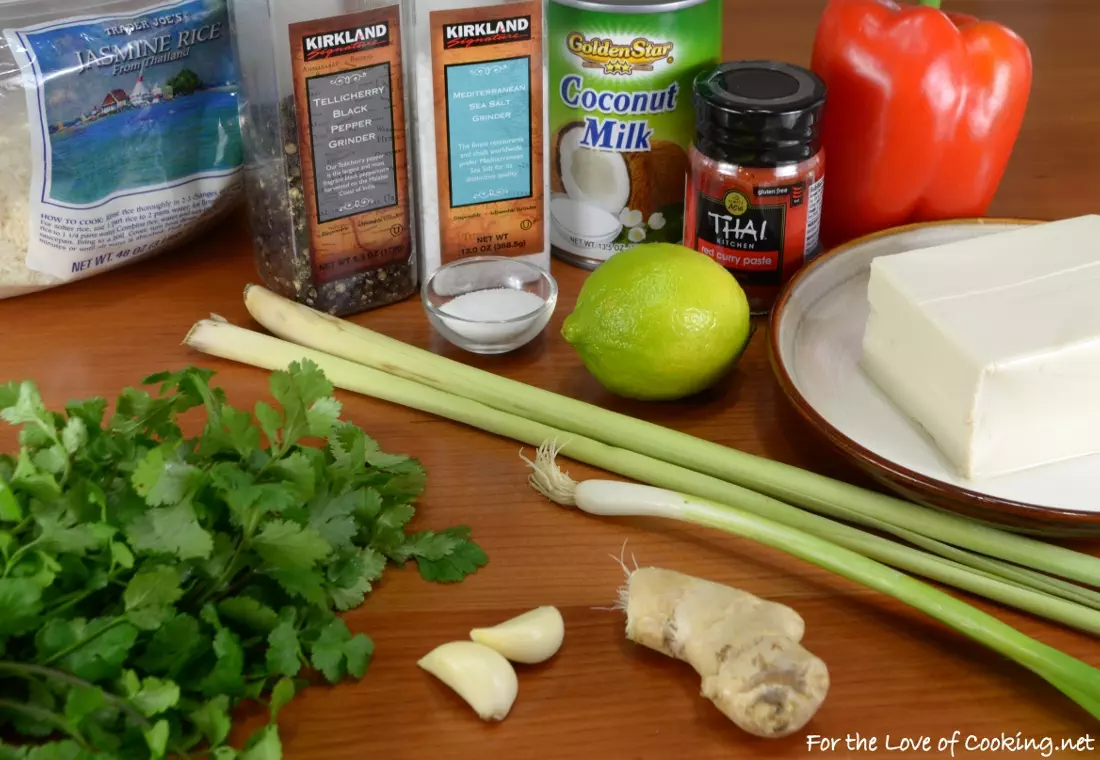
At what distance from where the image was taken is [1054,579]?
779 millimetres

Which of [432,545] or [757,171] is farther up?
[757,171]

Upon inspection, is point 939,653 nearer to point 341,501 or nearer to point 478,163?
point 341,501

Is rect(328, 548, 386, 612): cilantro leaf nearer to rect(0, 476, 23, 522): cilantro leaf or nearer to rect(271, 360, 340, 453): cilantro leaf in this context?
rect(271, 360, 340, 453): cilantro leaf

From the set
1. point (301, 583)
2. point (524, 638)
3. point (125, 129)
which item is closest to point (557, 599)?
point (524, 638)

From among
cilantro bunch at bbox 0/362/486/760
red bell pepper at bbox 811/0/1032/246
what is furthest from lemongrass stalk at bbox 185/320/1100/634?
red bell pepper at bbox 811/0/1032/246

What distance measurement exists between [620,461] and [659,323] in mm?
113

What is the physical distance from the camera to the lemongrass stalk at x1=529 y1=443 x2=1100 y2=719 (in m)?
0.69

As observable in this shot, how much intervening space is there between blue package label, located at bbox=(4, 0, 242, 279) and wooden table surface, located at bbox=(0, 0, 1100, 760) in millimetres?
67

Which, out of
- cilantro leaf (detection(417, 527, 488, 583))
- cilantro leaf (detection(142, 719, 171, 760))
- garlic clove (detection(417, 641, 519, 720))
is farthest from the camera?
cilantro leaf (detection(417, 527, 488, 583))

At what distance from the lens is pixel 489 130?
3.45 ft

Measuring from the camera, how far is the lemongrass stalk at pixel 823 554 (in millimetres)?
694

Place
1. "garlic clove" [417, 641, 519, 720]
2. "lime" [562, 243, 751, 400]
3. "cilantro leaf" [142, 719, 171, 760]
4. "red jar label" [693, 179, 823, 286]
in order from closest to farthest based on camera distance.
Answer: "cilantro leaf" [142, 719, 171, 760], "garlic clove" [417, 641, 519, 720], "lime" [562, 243, 751, 400], "red jar label" [693, 179, 823, 286]

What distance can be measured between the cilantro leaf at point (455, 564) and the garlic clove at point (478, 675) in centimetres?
8
